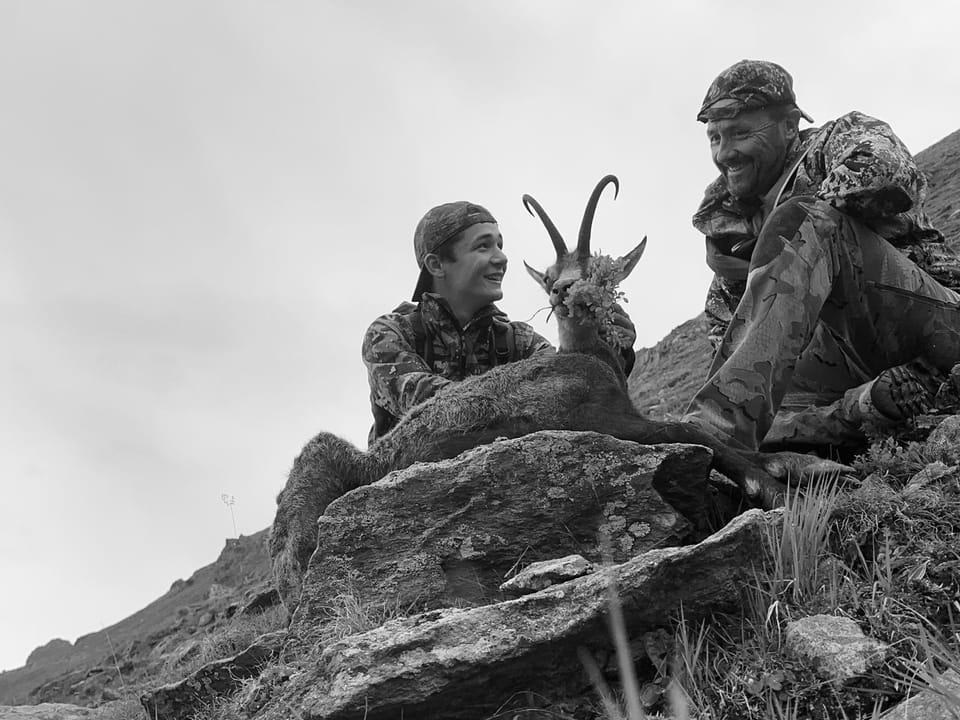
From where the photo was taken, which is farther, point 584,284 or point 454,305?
point 454,305

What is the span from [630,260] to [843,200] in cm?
119

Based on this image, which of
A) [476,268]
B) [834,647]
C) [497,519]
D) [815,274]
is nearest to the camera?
[834,647]

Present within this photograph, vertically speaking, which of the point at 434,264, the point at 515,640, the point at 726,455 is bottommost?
the point at 515,640

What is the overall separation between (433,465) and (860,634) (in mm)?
2365

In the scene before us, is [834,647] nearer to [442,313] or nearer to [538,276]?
[538,276]

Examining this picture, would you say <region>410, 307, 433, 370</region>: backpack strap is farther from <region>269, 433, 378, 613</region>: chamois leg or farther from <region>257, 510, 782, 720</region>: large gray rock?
<region>257, 510, 782, 720</region>: large gray rock

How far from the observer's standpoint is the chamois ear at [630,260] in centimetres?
564

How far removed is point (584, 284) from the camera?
5.54m

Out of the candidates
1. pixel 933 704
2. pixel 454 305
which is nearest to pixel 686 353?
pixel 454 305

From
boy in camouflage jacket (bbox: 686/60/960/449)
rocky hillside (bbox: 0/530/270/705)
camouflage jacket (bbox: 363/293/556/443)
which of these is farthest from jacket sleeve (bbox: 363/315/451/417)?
rocky hillside (bbox: 0/530/270/705)

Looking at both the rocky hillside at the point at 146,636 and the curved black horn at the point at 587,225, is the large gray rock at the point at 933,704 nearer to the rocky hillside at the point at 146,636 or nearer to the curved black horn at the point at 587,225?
the curved black horn at the point at 587,225

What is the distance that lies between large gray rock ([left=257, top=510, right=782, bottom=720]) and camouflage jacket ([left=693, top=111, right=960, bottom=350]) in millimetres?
2576

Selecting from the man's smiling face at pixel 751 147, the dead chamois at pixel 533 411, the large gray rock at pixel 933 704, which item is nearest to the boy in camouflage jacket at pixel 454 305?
the dead chamois at pixel 533 411

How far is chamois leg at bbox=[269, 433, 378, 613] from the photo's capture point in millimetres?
5871
